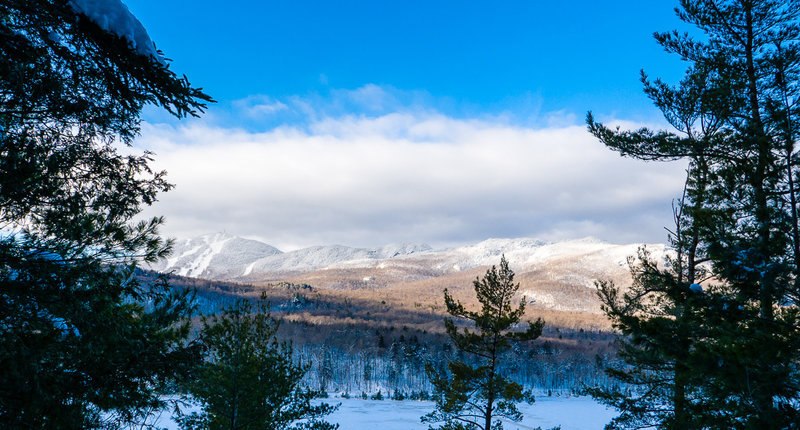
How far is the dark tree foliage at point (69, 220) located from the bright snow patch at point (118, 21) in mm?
83

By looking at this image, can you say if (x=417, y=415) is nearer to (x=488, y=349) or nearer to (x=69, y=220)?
(x=488, y=349)

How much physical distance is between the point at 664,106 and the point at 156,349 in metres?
10.1

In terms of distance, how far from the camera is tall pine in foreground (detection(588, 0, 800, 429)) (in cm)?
559

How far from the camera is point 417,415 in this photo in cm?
5631

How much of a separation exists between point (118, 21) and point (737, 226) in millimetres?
8675

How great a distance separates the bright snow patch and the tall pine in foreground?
7.12 m

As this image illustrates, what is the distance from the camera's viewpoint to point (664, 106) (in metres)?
8.81

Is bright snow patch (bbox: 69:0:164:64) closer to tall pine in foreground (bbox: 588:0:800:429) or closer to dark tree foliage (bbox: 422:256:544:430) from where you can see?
tall pine in foreground (bbox: 588:0:800:429)

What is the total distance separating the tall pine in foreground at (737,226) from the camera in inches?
220

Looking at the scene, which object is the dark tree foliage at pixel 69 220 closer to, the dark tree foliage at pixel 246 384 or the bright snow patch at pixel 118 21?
the bright snow patch at pixel 118 21

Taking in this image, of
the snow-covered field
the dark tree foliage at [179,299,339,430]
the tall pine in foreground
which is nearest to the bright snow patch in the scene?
the tall pine in foreground

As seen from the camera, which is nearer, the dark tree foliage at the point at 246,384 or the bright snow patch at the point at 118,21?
the bright snow patch at the point at 118,21

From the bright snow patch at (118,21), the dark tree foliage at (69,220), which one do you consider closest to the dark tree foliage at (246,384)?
the dark tree foliage at (69,220)

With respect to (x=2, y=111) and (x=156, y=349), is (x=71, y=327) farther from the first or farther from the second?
(x=2, y=111)
